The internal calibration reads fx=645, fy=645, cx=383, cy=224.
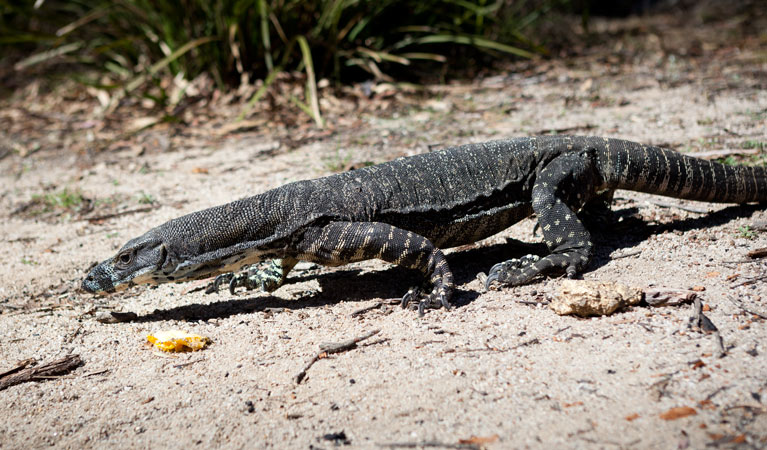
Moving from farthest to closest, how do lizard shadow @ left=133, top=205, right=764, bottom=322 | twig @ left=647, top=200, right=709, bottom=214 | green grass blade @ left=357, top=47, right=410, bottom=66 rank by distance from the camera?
1. green grass blade @ left=357, top=47, right=410, bottom=66
2. twig @ left=647, top=200, right=709, bottom=214
3. lizard shadow @ left=133, top=205, right=764, bottom=322

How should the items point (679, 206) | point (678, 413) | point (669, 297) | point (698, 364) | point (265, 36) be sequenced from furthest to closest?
point (265, 36) → point (679, 206) → point (669, 297) → point (698, 364) → point (678, 413)

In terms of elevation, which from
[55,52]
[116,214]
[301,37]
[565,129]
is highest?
[55,52]

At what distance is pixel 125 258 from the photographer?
14.9ft

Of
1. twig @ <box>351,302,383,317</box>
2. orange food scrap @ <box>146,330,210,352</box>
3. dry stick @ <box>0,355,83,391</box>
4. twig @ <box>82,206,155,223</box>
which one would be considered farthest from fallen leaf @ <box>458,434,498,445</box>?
twig @ <box>82,206,155,223</box>

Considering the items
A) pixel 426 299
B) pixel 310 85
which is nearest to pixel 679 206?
pixel 426 299

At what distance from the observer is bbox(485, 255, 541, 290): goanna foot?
445 centimetres

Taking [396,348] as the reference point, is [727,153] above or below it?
above

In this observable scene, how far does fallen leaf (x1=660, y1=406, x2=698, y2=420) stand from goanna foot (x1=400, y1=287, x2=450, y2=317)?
1644mm

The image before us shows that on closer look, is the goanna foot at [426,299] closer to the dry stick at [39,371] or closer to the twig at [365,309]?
the twig at [365,309]

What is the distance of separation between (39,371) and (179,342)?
0.86 meters

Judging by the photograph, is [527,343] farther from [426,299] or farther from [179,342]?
[179,342]

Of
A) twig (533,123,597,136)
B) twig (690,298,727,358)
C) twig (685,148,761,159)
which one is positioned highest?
twig (533,123,597,136)

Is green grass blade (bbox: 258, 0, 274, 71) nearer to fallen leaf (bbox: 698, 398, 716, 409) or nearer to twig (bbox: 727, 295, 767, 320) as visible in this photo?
twig (bbox: 727, 295, 767, 320)

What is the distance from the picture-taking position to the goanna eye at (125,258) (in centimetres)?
454
